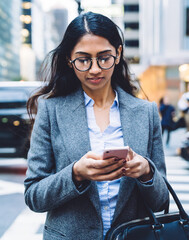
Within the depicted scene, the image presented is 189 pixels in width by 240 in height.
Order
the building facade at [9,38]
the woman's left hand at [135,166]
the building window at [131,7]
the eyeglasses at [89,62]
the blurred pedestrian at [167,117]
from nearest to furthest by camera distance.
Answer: the woman's left hand at [135,166], the eyeglasses at [89,62], the blurred pedestrian at [167,117], the building facade at [9,38], the building window at [131,7]

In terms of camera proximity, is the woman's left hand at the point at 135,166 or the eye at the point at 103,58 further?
the eye at the point at 103,58

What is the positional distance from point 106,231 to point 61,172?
1.06 feet

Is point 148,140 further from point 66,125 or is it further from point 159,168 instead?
point 66,125

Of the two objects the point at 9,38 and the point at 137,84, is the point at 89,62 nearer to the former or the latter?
the point at 137,84

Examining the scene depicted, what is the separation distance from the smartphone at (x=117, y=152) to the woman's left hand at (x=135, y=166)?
67 millimetres

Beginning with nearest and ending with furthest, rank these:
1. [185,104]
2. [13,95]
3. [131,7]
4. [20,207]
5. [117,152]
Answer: [117,152]
[20,207]
[13,95]
[185,104]
[131,7]

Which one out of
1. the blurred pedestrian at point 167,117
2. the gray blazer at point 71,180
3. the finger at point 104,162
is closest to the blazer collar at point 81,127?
the gray blazer at point 71,180

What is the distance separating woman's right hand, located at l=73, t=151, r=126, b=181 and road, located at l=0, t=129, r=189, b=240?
10.2 ft

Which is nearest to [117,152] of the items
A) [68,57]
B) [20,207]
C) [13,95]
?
[68,57]

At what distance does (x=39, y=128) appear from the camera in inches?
59.8

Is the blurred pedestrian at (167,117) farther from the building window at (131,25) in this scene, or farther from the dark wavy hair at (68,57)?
the building window at (131,25)

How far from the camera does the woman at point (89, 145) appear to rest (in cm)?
144

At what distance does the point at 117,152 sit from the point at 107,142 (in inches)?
13.6

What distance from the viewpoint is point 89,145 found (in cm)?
150
